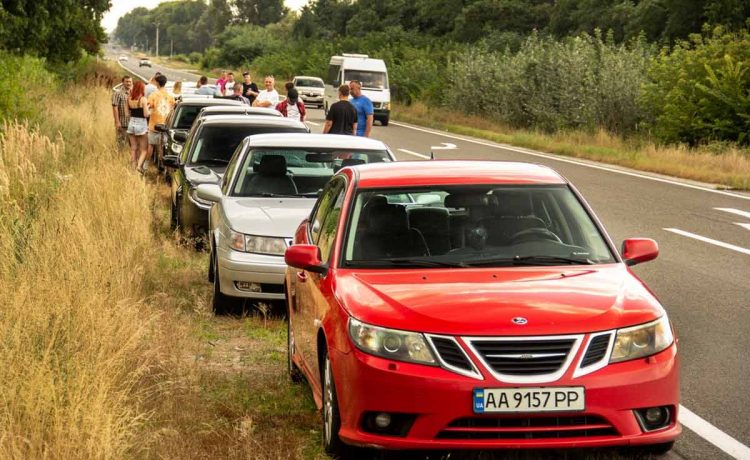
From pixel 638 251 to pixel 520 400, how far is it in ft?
5.41

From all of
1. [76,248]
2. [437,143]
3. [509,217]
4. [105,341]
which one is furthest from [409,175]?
[437,143]

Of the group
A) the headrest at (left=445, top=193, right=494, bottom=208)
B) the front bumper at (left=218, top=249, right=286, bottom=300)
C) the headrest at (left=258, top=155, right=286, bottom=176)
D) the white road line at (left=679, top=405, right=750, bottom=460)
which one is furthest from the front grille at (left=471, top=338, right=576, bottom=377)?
the headrest at (left=258, top=155, right=286, bottom=176)

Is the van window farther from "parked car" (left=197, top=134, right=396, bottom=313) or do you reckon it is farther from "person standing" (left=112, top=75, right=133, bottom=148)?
"parked car" (left=197, top=134, right=396, bottom=313)

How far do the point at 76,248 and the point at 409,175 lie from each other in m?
3.76

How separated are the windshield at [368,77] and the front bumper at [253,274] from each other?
37.6 meters

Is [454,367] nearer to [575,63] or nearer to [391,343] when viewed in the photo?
[391,343]

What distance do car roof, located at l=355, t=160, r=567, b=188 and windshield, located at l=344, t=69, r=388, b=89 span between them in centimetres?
4031

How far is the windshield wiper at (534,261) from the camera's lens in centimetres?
636

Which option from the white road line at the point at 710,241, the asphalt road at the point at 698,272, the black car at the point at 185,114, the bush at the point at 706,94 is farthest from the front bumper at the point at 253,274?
the bush at the point at 706,94

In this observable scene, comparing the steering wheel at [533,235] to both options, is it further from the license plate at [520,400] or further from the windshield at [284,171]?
the windshield at [284,171]

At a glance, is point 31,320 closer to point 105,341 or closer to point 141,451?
point 105,341

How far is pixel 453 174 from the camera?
6.96 metres

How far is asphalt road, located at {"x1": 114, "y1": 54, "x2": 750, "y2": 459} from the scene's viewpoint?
24.0 ft

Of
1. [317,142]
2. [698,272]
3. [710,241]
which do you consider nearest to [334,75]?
[710,241]
